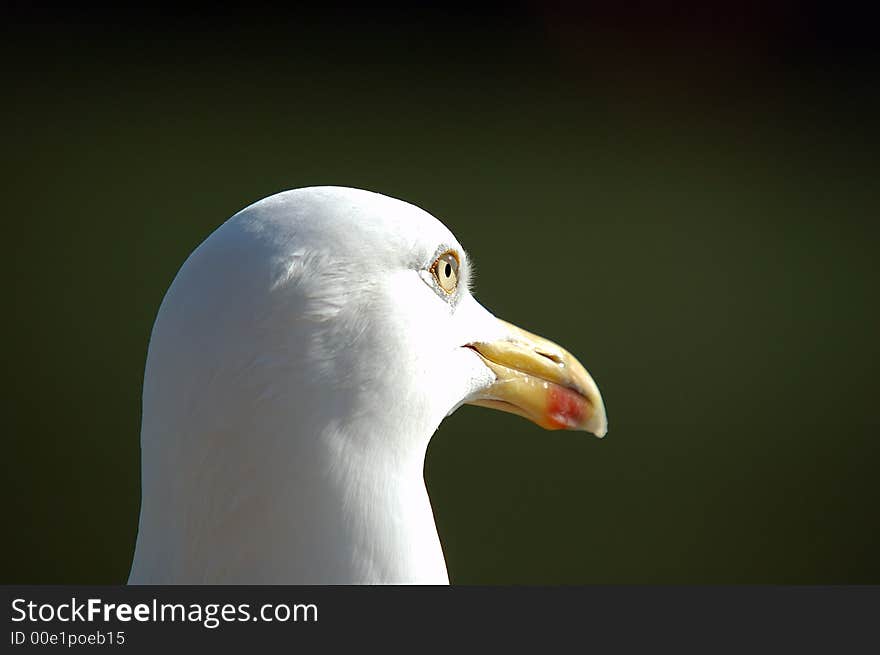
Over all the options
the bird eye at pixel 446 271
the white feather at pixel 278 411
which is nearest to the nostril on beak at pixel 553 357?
the bird eye at pixel 446 271

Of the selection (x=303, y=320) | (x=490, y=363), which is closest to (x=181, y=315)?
(x=303, y=320)

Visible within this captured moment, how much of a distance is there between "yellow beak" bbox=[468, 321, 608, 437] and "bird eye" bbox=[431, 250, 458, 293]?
69 mm

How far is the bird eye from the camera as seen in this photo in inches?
32.5

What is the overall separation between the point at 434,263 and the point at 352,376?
0.47 feet

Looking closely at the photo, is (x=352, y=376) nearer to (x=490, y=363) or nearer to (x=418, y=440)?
(x=418, y=440)

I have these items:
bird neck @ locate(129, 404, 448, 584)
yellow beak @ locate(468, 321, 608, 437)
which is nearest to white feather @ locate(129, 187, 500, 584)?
bird neck @ locate(129, 404, 448, 584)

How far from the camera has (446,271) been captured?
33.2 inches

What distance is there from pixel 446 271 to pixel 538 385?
17cm

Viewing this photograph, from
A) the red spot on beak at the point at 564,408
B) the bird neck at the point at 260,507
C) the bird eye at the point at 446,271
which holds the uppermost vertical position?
the bird eye at the point at 446,271

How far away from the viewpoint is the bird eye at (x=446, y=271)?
83 centimetres

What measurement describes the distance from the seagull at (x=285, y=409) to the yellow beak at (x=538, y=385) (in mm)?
174

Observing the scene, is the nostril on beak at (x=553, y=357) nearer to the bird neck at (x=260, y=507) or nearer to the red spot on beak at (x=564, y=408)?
the red spot on beak at (x=564, y=408)

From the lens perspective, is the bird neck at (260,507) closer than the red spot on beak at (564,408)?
Yes

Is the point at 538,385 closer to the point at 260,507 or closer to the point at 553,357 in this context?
the point at 553,357
